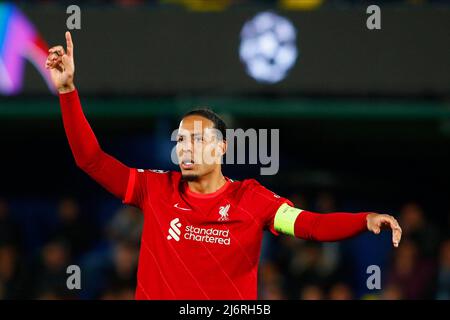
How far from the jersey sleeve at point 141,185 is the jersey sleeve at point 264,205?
477 millimetres

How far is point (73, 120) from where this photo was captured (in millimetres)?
5277

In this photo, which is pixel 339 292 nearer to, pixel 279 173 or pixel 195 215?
pixel 279 173

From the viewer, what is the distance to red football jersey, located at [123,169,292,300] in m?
5.34

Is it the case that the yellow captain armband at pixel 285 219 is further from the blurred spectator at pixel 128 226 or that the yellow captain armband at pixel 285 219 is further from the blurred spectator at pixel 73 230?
the blurred spectator at pixel 73 230

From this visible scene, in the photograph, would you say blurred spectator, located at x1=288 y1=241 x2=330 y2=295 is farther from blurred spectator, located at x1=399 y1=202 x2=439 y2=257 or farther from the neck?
the neck

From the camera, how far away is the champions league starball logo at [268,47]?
11156 millimetres

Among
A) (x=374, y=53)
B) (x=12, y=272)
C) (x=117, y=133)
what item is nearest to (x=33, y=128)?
(x=117, y=133)

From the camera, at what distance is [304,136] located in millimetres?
13008

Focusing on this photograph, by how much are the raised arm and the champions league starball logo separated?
5.91m

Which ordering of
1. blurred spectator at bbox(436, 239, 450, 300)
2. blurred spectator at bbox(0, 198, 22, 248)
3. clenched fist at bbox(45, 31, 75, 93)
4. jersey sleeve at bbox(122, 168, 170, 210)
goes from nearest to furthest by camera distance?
1. clenched fist at bbox(45, 31, 75, 93)
2. jersey sleeve at bbox(122, 168, 170, 210)
3. blurred spectator at bbox(436, 239, 450, 300)
4. blurred spectator at bbox(0, 198, 22, 248)

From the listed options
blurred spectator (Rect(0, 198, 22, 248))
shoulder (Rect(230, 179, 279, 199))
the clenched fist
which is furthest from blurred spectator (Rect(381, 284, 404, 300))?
the clenched fist

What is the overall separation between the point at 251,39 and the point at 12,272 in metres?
3.57
